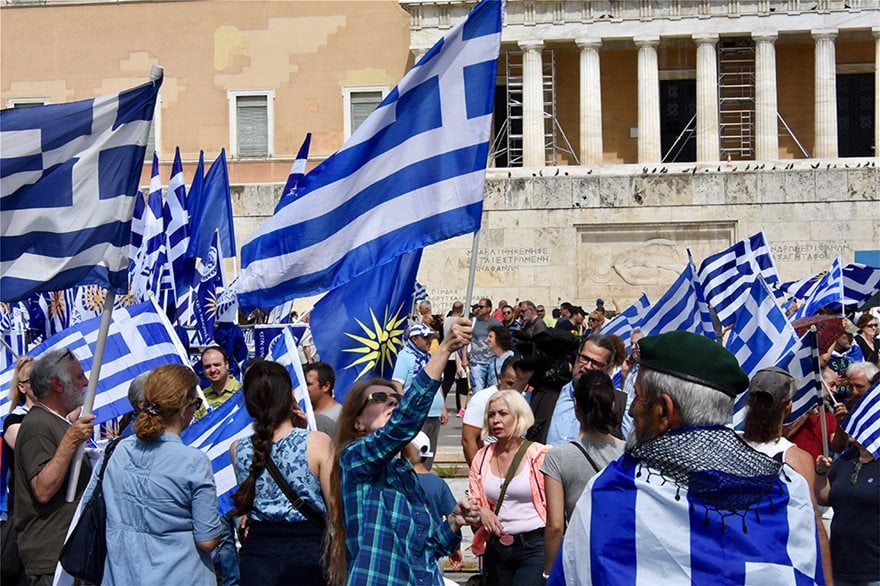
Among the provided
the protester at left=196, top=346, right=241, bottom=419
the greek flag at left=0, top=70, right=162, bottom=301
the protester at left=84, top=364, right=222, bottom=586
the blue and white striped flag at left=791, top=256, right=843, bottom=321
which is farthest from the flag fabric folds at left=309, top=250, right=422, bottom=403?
the blue and white striped flag at left=791, top=256, right=843, bottom=321

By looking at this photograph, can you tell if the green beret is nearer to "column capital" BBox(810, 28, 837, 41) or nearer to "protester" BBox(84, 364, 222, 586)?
"protester" BBox(84, 364, 222, 586)

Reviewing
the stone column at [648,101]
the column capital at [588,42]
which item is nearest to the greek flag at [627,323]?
the stone column at [648,101]

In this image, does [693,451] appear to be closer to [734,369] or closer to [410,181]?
[734,369]

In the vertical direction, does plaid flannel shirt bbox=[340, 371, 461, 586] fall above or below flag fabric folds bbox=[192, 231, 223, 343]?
below

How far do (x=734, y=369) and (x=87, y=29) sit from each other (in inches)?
1521

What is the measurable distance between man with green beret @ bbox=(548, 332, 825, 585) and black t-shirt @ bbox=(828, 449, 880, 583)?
8.79 feet

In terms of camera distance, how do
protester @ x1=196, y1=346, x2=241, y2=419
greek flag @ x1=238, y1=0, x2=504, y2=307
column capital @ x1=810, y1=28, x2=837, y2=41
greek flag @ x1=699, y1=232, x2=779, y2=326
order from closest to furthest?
1. greek flag @ x1=238, y1=0, x2=504, y2=307
2. protester @ x1=196, y1=346, x2=241, y2=419
3. greek flag @ x1=699, y1=232, x2=779, y2=326
4. column capital @ x1=810, y1=28, x2=837, y2=41

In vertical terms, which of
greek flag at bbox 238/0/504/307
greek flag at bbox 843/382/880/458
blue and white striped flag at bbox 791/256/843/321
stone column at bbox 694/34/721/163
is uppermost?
stone column at bbox 694/34/721/163

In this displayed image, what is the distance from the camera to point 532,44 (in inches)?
1382

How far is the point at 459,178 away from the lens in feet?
19.5

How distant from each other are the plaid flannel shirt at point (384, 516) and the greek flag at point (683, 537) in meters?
1.20

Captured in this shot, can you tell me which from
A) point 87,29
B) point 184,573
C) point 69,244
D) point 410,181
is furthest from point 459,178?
point 87,29

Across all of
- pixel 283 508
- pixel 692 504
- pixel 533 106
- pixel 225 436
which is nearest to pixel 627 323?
pixel 225 436

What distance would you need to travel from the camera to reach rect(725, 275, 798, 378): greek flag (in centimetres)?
838
